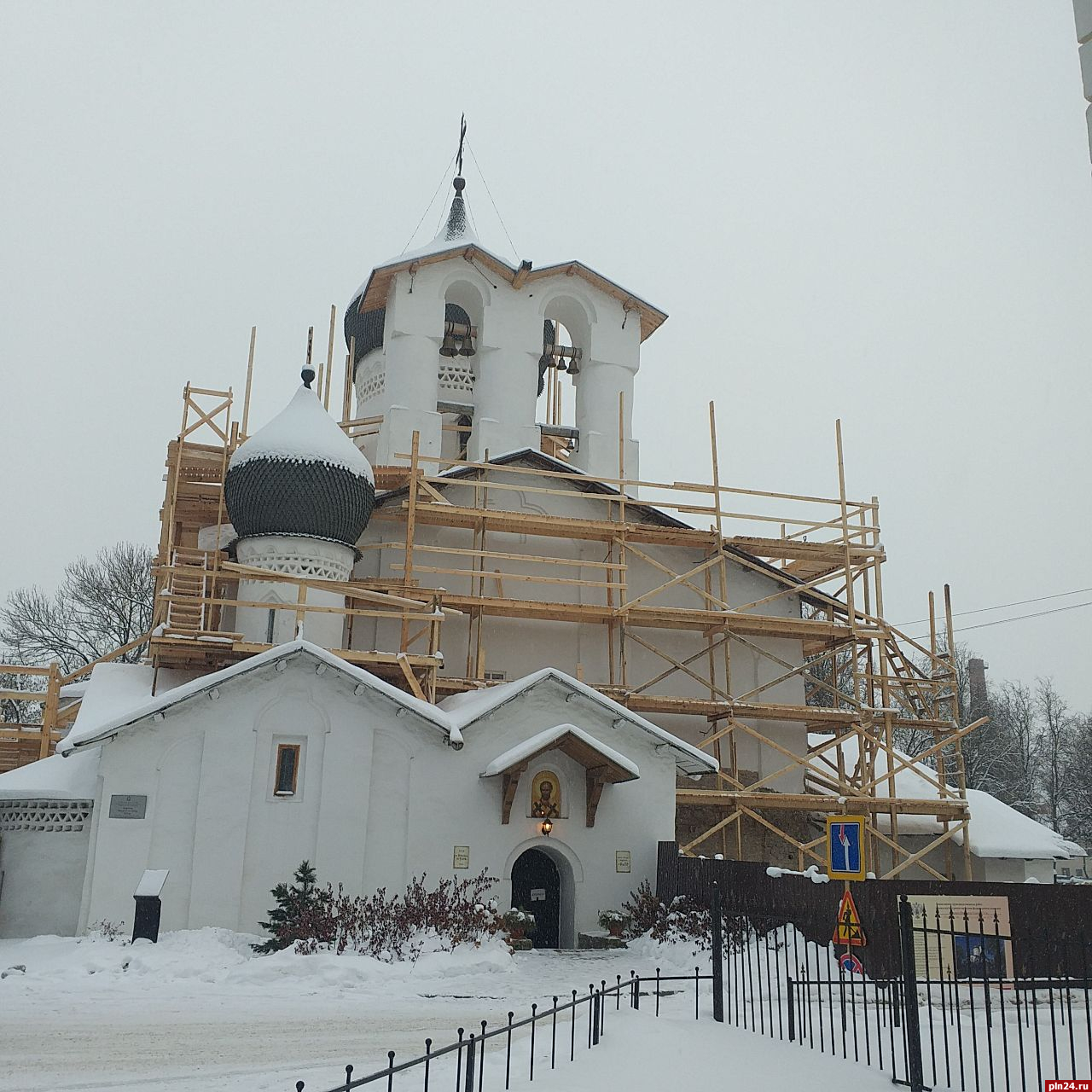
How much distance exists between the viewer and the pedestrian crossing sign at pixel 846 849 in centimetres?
1036

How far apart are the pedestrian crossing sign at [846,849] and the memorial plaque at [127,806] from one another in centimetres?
1115

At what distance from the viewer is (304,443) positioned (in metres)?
23.1

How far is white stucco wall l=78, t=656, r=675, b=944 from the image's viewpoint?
1742 centimetres

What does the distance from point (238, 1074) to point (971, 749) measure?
40.6 metres

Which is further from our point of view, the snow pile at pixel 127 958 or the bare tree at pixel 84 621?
the bare tree at pixel 84 621

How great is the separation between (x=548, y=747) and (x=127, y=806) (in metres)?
6.53

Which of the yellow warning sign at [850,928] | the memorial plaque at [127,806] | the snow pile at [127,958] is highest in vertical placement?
the memorial plaque at [127,806]

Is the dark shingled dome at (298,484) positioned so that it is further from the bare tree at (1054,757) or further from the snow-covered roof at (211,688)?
the bare tree at (1054,757)

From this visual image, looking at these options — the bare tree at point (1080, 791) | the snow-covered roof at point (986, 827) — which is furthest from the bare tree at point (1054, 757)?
the snow-covered roof at point (986, 827)

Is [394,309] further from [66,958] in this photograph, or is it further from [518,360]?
[66,958]

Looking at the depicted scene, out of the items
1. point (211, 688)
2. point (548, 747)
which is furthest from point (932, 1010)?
point (211, 688)

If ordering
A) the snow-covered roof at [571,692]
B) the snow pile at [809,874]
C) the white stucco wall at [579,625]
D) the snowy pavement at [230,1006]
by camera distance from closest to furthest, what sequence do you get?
the snowy pavement at [230,1006], the snow pile at [809,874], the snow-covered roof at [571,692], the white stucco wall at [579,625]

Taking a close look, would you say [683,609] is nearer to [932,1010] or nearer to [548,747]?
[548,747]

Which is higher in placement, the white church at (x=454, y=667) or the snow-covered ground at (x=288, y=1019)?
the white church at (x=454, y=667)
